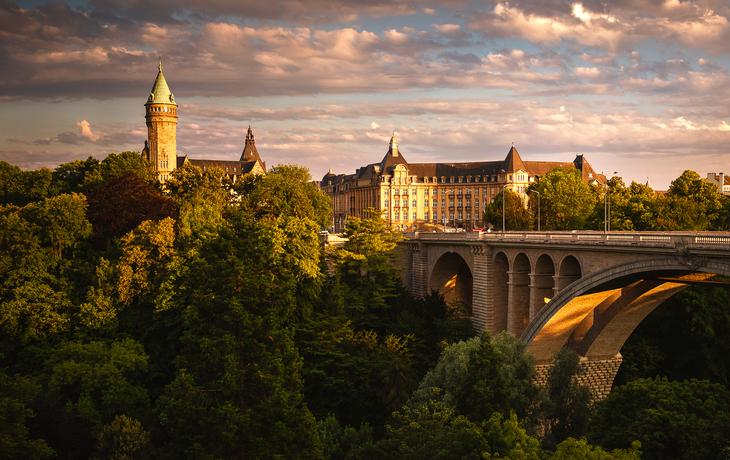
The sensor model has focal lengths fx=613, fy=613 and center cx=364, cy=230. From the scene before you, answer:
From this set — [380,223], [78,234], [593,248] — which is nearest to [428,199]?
Result: [380,223]

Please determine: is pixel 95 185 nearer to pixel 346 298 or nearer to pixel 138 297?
pixel 138 297

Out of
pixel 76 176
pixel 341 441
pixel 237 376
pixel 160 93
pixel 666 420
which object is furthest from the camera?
pixel 160 93

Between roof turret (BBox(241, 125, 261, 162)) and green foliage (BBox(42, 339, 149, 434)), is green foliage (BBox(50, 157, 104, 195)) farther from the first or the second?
roof turret (BBox(241, 125, 261, 162))

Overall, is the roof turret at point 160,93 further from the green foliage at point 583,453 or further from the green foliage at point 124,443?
the green foliage at point 583,453

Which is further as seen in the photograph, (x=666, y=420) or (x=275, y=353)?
(x=666, y=420)

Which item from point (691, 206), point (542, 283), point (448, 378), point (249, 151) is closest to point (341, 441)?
point (448, 378)

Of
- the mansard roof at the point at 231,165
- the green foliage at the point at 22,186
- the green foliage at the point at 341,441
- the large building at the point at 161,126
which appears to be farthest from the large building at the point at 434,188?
the green foliage at the point at 341,441

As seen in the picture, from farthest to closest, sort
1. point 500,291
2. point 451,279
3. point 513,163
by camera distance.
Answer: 1. point 513,163
2. point 451,279
3. point 500,291

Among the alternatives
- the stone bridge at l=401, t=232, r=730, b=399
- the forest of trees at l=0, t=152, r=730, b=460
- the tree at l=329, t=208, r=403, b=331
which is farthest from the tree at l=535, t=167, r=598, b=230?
the stone bridge at l=401, t=232, r=730, b=399

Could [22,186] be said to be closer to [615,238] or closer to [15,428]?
[15,428]
